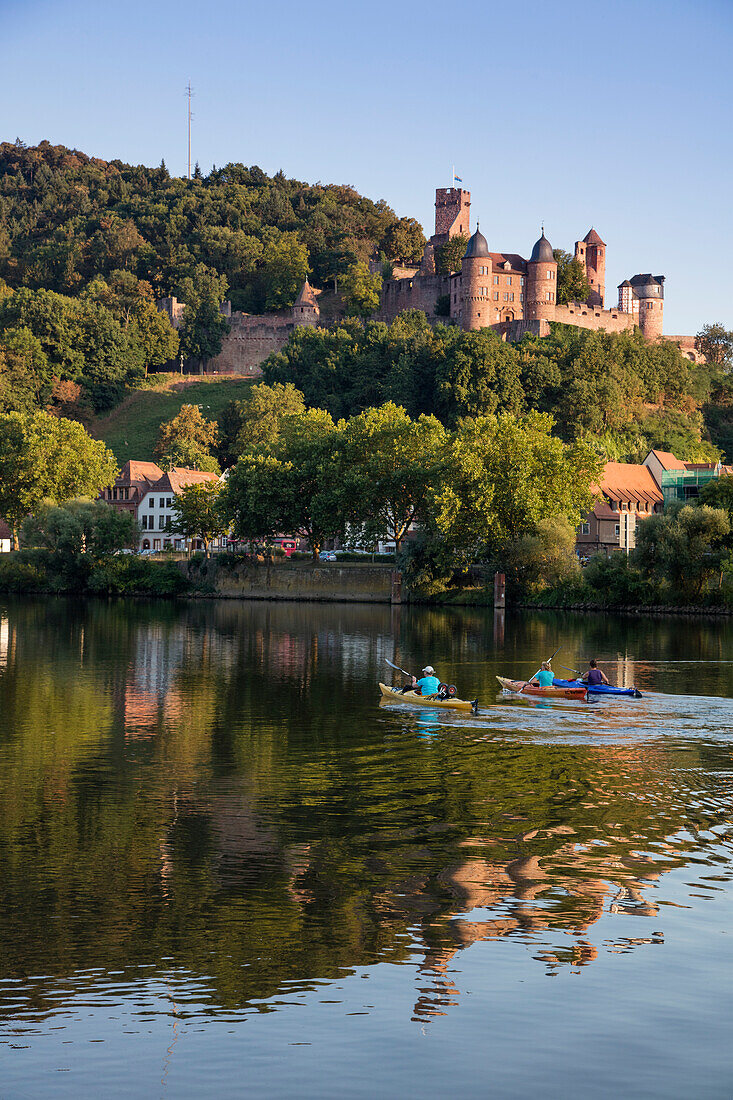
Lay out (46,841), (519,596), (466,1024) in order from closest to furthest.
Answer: (466,1024) → (46,841) → (519,596)

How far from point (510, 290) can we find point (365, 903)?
153m

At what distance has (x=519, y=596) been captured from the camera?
87.1m

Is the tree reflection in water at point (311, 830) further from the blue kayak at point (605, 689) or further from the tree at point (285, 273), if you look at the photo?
the tree at point (285, 273)

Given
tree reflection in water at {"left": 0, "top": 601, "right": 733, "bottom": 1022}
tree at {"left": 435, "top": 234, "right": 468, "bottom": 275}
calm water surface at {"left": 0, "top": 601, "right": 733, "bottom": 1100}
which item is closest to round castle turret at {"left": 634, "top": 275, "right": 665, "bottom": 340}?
tree at {"left": 435, "top": 234, "right": 468, "bottom": 275}

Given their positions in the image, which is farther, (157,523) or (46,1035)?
(157,523)

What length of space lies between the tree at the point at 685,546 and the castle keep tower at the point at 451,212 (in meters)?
111

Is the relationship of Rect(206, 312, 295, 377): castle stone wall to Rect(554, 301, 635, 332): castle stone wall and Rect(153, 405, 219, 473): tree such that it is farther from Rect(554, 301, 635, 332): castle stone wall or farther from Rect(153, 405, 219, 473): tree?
Rect(554, 301, 635, 332): castle stone wall

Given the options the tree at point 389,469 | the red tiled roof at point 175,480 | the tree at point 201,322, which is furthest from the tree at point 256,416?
the tree at point 389,469

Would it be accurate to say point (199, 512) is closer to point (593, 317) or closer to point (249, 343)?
point (593, 317)

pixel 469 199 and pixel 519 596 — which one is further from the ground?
pixel 469 199

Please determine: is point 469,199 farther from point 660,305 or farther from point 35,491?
point 35,491

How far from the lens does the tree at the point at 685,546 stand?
77062mm

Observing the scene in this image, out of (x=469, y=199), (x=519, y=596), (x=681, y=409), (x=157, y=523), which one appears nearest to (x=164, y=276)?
(x=469, y=199)

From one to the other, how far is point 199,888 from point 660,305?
170m
